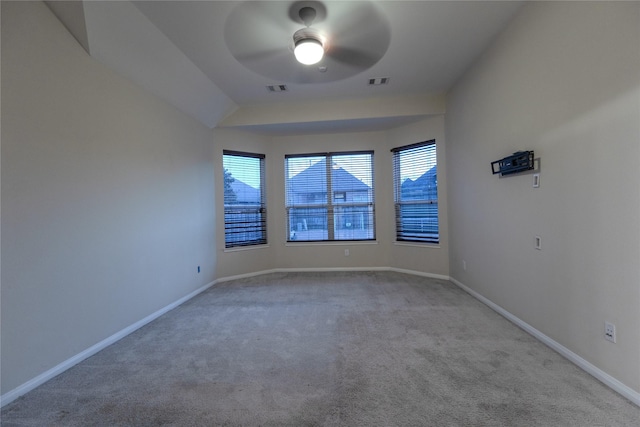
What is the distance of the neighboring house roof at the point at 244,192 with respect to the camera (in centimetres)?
495

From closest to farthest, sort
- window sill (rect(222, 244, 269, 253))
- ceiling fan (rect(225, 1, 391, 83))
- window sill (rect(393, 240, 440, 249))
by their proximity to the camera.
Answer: ceiling fan (rect(225, 1, 391, 83)) < window sill (rect(393, 240, 440, 249)) < window sill (rect(222, 244, 269, 253))

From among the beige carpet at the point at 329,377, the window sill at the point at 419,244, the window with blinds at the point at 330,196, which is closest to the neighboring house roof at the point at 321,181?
the window with blinds at the point at 330,196

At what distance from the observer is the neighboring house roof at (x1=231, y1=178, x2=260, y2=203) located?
4952 mm

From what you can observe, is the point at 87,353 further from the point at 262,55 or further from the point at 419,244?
the point at 419,244

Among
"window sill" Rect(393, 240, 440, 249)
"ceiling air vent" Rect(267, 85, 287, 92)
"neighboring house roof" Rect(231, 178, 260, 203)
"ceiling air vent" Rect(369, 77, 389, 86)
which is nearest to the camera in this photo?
"ceiling air vent" Rect(369, 77, 389, 86)

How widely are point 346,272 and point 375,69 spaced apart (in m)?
3.37

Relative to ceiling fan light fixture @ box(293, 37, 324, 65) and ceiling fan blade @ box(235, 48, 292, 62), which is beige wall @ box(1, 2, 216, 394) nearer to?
ceiling fan blade @ box(235, 48, 292, 62)

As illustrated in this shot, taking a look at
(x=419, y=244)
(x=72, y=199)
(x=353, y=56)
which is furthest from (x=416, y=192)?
(x=72, y=199)

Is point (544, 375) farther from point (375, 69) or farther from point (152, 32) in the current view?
point (152, 32)

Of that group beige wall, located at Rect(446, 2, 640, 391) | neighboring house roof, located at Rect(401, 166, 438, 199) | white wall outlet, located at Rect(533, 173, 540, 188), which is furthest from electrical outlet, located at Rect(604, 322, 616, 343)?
neighboring house roof, located at Rect(401, 166, 438, 199)

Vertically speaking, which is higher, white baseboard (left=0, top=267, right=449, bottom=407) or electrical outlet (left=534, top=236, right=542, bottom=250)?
electrical outlet (left=534, top=236, right=542, bottom=250)

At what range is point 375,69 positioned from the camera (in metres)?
3.42

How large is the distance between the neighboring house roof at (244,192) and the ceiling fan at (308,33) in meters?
2.29

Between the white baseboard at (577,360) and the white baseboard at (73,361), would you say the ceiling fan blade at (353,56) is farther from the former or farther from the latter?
the white baseboard at (73,361)
